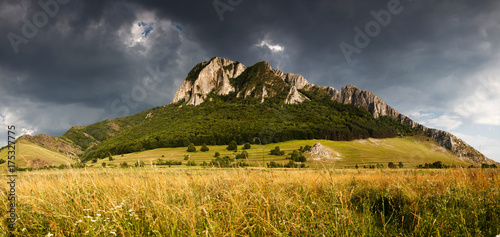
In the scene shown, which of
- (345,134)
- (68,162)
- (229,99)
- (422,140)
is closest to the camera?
(68,162)

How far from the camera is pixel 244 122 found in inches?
4577

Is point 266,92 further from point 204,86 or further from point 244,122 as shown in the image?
point 204,86

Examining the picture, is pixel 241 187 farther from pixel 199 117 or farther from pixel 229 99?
pixel 229 99

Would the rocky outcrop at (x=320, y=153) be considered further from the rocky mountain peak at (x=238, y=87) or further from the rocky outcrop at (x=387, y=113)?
the rocky outcrop at (x=387, y=113)

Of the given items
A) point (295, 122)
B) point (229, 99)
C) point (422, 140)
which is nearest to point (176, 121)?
point (229, 99)

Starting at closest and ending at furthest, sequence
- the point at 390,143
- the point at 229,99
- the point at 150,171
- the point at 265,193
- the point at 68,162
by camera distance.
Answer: the point at 265,193
the point at 150,171
the point at 68,162
the point at 390,143
the point at 229,99

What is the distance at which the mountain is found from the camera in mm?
100594

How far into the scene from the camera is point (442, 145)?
133m

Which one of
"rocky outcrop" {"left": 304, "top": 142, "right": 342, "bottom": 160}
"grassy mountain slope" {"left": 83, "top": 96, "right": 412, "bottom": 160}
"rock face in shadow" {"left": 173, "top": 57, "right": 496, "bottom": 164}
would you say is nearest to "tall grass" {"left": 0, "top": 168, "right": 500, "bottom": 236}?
"rocky outcrop" {"left": 304, "top": 142, "right": 342, "bottom": 160}

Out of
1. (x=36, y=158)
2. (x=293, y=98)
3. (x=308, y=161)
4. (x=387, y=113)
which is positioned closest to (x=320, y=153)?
(x=308, y=161)

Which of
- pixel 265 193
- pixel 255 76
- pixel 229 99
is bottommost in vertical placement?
pixel 265 193

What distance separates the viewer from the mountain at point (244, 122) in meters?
101

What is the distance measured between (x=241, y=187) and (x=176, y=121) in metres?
137

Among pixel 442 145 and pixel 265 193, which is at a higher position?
pixel 265 193
